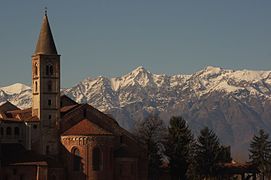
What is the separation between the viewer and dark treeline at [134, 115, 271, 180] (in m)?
126

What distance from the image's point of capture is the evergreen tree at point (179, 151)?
416ft

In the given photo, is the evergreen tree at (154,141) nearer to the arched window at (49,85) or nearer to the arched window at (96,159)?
the arched window at (96,159)

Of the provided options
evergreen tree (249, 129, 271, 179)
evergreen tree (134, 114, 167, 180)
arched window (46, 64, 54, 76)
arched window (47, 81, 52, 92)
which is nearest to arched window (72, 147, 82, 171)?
arched window (47, 81, 52, 92)

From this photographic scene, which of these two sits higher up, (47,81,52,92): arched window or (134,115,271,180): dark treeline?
(47,81,52,92): arched window

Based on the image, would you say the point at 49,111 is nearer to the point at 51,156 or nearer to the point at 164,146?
the point at 51,156

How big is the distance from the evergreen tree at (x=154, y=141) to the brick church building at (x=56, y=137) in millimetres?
8514

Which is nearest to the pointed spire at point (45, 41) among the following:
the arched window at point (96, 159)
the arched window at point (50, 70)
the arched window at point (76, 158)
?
the arched window at point (50, 70)

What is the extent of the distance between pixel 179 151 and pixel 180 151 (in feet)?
0.49

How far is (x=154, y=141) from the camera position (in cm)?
13062

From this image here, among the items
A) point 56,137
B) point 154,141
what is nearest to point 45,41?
point 56,137

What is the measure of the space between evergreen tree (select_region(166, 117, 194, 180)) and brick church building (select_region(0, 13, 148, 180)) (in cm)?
797

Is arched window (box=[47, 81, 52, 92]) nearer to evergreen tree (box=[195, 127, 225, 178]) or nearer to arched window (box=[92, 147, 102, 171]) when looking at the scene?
arched window (box=[92, 147, 102, 171])

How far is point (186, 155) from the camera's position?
127 meters

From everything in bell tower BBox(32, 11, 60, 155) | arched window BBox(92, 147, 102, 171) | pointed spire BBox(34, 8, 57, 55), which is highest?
pointed spire BBox(34, 8, 57, 55)
